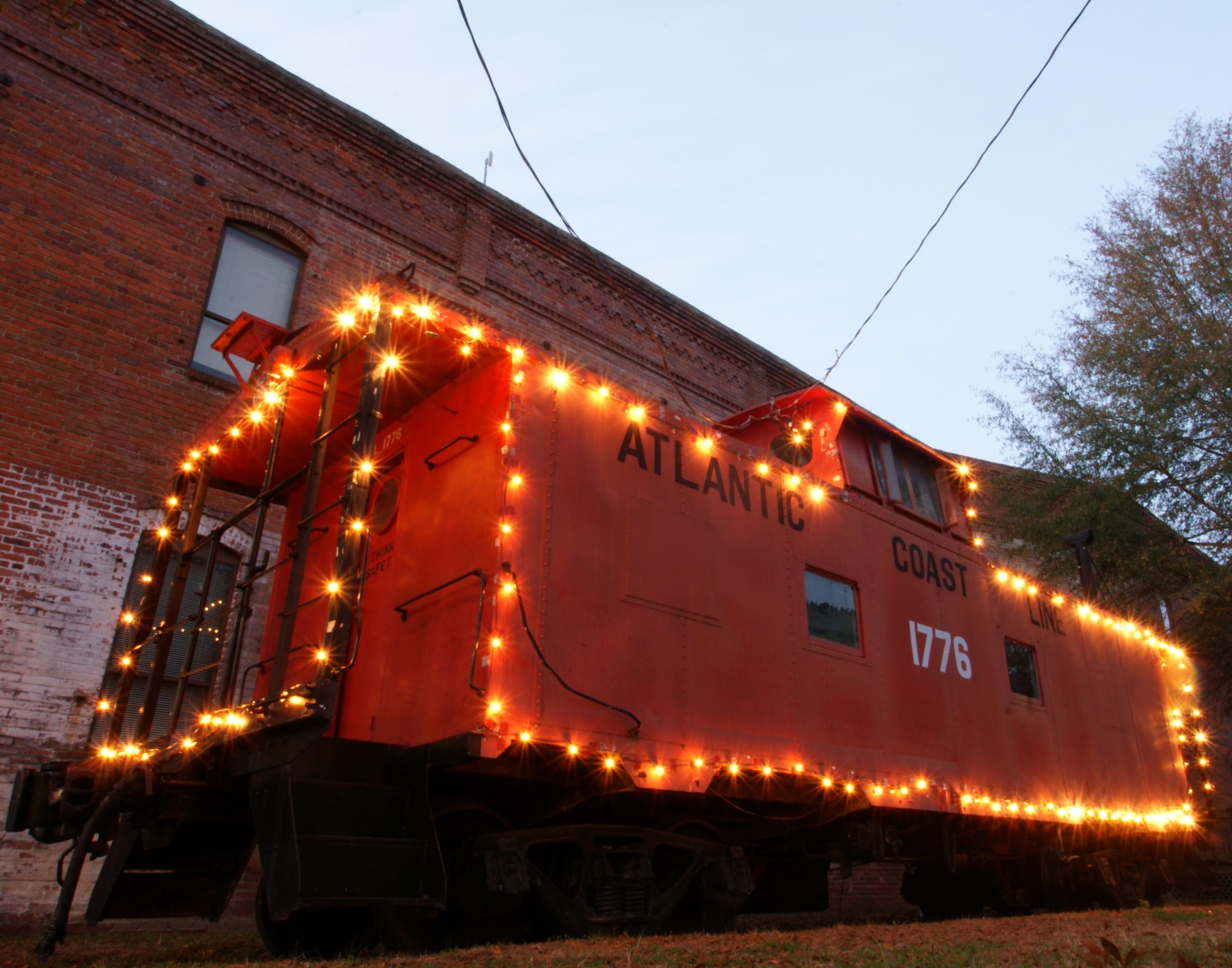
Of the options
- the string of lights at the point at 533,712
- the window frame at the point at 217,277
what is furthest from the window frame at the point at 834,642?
the window frame at the point at 217,277

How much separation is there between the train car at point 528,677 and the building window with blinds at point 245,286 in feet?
9.50

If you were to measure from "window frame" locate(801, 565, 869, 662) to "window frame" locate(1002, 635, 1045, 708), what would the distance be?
89.8 inches

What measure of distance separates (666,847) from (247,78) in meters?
9.86

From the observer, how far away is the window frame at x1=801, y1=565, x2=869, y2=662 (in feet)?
21.5

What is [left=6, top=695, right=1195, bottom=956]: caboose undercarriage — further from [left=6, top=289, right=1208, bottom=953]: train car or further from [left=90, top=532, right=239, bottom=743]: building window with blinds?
[left=90, top=532, right=239, bottom=743]: building window with blinds

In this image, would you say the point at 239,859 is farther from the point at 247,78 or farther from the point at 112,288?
the point at 247,78

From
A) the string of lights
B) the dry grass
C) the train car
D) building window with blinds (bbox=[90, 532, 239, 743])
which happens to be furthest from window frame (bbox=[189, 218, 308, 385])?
the dry grass

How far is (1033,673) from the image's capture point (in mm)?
8906

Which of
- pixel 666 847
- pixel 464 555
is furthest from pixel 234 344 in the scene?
pixel 666 847

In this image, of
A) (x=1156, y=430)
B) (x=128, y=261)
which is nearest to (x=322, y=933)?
(x=128, y=261)

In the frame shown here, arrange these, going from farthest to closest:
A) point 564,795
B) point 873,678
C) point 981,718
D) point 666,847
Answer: point 981,718 → point 873,678 → point 666,847 → point 564,795

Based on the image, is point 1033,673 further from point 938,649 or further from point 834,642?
point 834,642

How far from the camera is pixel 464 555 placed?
514 cm

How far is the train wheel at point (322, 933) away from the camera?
5.15 metres
